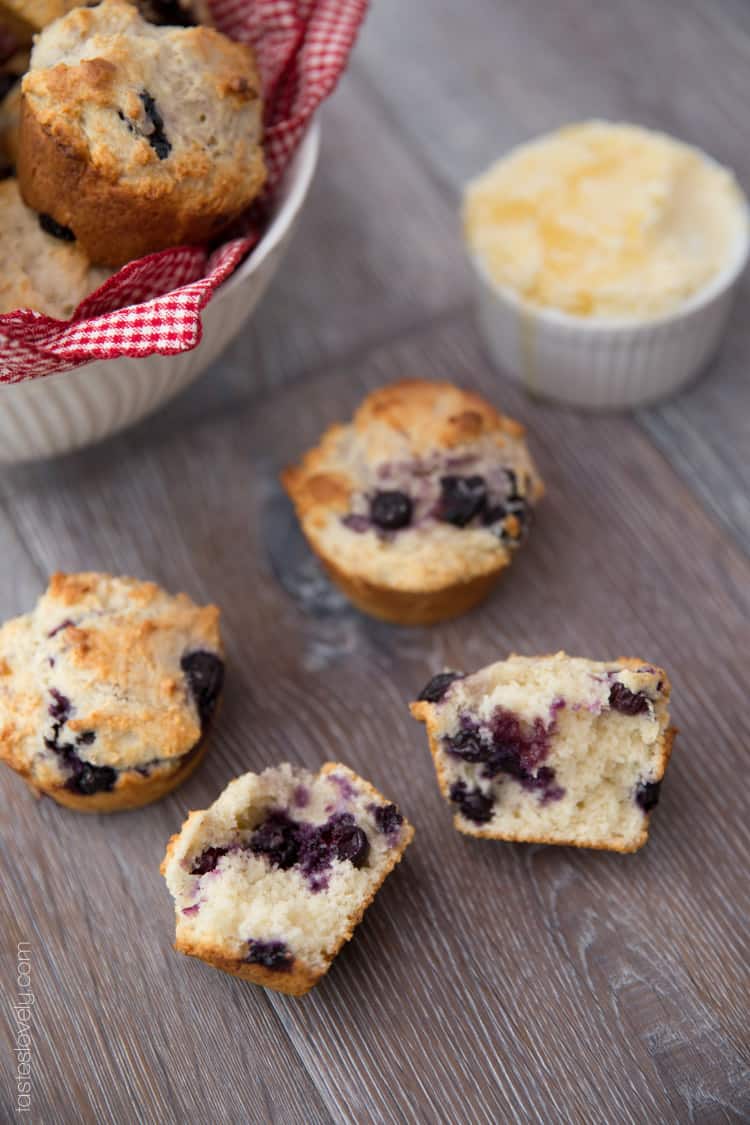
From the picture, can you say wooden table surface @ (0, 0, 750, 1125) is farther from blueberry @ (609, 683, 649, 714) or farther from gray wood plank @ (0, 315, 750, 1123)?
blueberry @ (609, 683, 649, 714)

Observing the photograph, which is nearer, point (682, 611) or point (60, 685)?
point (60, 685)

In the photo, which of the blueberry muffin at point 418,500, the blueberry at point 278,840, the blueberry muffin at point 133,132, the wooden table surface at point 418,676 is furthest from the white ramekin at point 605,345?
the blueberry at point 278,840

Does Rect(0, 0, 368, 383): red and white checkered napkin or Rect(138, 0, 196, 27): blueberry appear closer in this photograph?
Rect(0, 0, 368, 383): red and white checkered napkin

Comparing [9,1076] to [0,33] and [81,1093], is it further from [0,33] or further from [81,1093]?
[0,33]

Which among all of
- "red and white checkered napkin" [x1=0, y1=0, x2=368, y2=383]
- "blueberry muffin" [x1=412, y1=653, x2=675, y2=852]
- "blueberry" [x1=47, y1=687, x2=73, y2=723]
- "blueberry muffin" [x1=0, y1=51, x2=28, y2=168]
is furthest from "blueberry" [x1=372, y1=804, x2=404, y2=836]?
"blueberry muffin" [x1=0, y1=51, x2=28, y2=168]

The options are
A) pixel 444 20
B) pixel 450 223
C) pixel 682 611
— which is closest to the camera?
pixel 682 611

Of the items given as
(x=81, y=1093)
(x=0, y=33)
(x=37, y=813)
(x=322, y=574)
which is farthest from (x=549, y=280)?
(x=81, y=1093)

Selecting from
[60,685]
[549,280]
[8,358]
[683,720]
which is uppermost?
[8,358]
